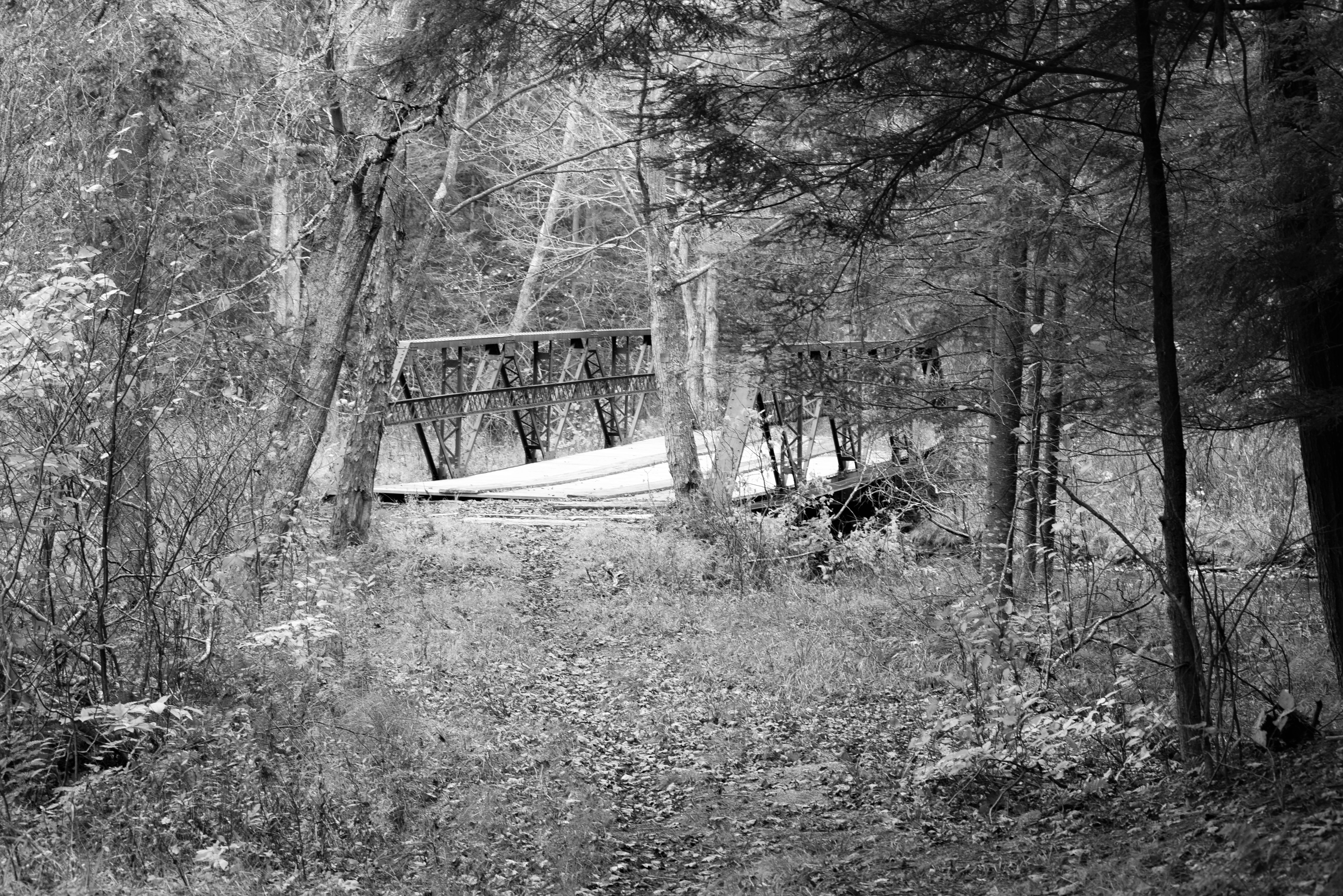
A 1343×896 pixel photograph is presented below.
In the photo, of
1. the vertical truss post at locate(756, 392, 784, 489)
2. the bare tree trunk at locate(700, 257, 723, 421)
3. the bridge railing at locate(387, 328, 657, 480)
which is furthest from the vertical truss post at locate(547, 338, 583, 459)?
the vertical truss post at locate(756, 392, 784, 489)

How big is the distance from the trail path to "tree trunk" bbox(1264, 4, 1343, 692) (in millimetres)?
1562

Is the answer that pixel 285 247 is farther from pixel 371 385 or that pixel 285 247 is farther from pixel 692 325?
pixel 371 385

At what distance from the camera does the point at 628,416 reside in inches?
726

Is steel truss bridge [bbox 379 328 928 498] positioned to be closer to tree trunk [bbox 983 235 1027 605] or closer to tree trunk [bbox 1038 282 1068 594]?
tree trunk [bbox 983 235 1027 605]

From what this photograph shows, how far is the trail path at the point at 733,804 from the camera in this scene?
3.96 metres

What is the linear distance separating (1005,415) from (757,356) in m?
1.90

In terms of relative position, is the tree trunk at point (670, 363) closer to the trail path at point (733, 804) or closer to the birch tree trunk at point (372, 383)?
the birch tree trunk at point (372, 383)

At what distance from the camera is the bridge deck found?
40.7 feet

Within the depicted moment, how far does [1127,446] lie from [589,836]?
5.69 m

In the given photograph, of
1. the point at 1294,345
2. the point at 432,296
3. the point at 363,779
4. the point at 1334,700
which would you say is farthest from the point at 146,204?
the point at 432,296

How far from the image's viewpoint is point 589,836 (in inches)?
199

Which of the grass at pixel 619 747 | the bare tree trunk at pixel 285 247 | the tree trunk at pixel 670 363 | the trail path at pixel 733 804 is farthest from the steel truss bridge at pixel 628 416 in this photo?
the bare tree trunk at pixel 285 247

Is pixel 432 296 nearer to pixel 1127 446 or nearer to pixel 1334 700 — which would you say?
pixel 1127 446

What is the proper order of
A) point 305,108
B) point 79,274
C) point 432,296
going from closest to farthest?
point 79,274 < point 305,108 < point 432,296
